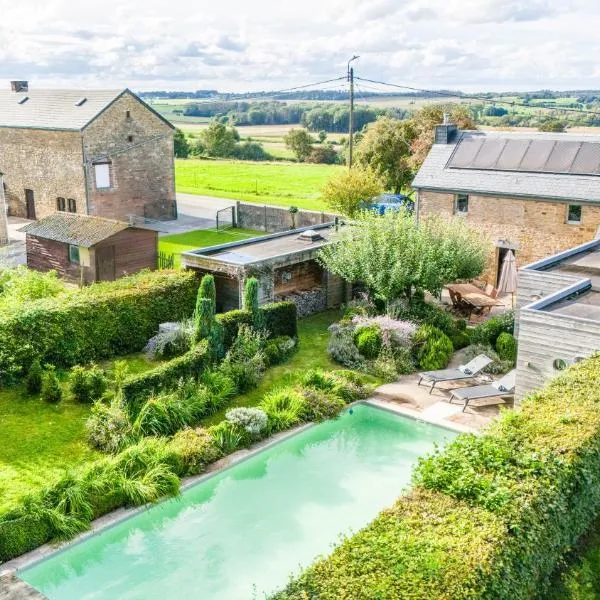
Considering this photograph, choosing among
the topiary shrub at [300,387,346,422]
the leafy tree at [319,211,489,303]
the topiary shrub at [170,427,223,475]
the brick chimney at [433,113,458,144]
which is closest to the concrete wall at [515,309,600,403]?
the topiary shrub at [300,387,346,422]

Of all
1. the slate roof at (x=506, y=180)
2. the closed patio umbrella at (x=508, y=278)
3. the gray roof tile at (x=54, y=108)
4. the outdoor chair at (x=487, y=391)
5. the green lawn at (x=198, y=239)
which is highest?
the gray roof tile at (x=54, y=108)

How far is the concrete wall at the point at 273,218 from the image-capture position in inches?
1602

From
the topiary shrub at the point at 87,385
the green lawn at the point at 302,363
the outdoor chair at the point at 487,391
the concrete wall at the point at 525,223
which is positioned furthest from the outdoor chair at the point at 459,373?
the concrete wall at the point at 525,223

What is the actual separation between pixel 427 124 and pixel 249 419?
31.6m

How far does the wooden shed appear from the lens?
28531 millimetres

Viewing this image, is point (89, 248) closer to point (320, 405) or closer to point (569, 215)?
point (320, 405)

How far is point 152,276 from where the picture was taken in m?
23.5

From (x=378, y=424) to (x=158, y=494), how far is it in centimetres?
620

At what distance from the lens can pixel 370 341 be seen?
21.4 meters

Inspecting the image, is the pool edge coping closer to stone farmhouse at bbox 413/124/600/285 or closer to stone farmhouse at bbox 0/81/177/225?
stone farmhouse at bbox 413/124/600/285

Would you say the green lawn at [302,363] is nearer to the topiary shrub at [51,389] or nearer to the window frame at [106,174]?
the topiary shrub at [51,389]

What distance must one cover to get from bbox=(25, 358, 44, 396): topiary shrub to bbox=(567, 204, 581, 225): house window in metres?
19.9

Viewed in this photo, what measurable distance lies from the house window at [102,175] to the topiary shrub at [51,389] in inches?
945

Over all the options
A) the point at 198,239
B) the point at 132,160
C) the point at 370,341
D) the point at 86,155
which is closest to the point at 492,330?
the point at 370,341
